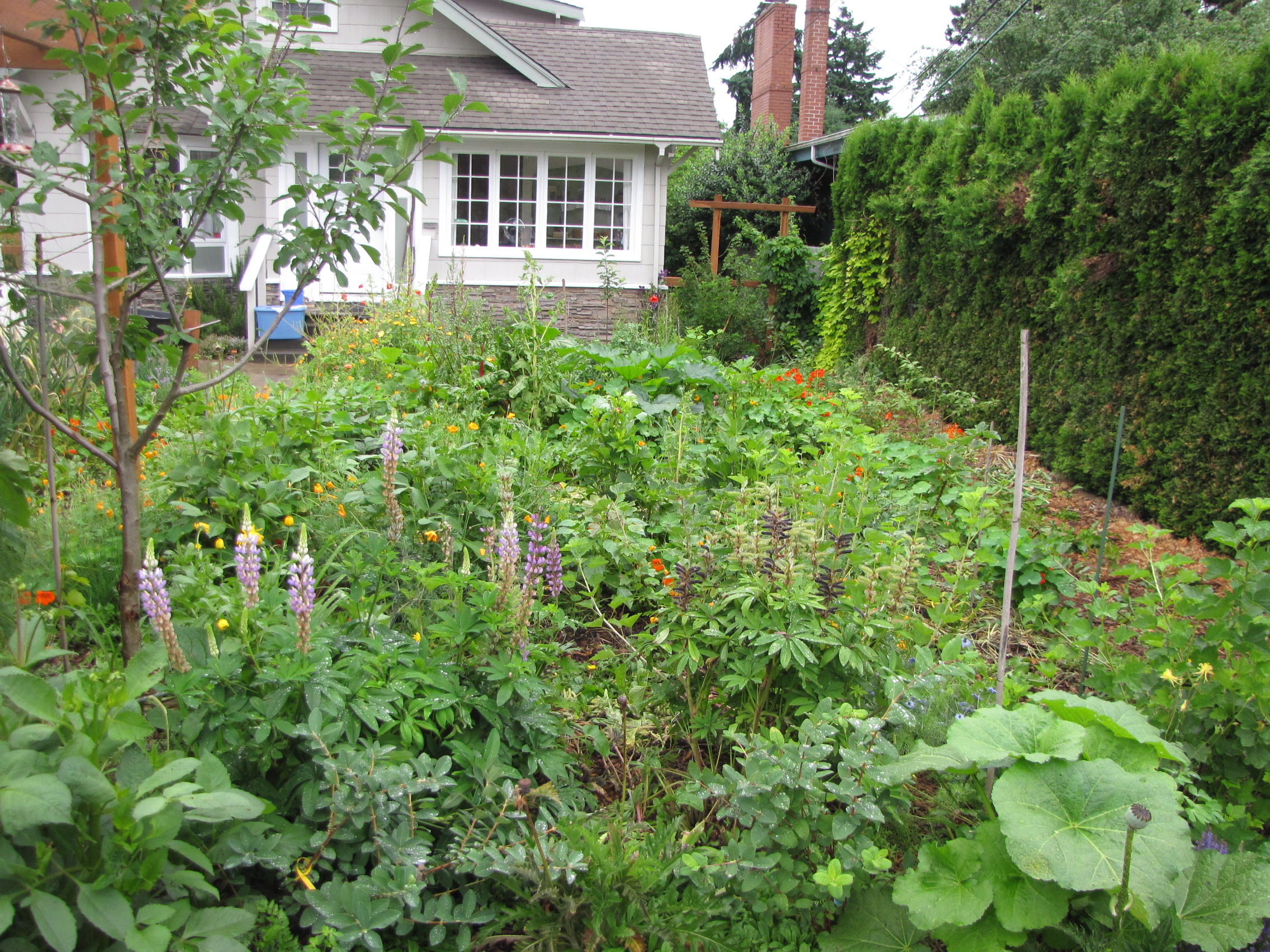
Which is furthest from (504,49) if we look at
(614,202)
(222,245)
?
(222,245)

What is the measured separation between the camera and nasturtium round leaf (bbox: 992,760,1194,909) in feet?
4.94

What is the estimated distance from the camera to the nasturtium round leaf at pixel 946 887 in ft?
5.01

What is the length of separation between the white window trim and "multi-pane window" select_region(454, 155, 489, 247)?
0.07 meters

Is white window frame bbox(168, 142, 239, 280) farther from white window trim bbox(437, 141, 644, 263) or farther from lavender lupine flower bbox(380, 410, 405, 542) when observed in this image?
lavender lupine flower bbox(380, 410, 405, 542)

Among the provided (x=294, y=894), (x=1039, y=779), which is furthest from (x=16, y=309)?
(x=1039, y=779)

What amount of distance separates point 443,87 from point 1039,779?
12.8 m

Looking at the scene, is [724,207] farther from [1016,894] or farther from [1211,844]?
[1016,894]

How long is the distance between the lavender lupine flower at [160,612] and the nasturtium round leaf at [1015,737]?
152cm

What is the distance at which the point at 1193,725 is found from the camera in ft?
6.75

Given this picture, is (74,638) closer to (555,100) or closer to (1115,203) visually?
(1115,203)

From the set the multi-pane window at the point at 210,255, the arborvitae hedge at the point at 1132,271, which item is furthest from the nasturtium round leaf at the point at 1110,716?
the multi-pane window at the point at 210,255

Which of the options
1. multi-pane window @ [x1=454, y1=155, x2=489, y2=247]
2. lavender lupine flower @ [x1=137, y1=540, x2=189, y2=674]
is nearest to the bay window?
multi-pane window @ [x1=454, y1=155, x2=489, y2=247]

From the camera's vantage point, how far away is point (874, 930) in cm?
172

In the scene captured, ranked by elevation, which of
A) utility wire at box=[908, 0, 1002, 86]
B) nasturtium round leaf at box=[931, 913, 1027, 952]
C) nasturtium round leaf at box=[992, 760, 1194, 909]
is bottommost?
nasturtium round leaf at box=[931, 913, 1027, 952]
